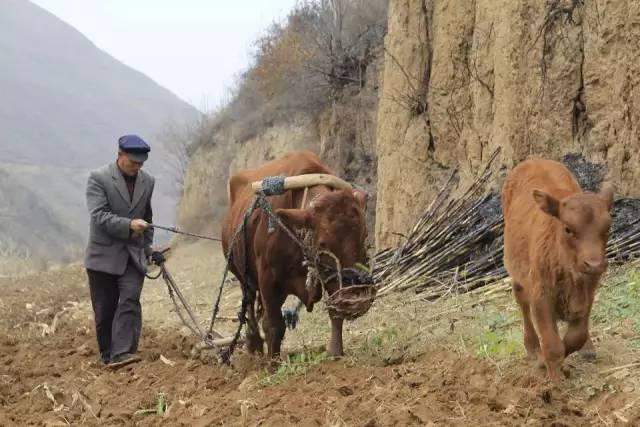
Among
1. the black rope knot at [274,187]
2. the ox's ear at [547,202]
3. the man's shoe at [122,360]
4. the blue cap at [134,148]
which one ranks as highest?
the blue cap at [134,148]

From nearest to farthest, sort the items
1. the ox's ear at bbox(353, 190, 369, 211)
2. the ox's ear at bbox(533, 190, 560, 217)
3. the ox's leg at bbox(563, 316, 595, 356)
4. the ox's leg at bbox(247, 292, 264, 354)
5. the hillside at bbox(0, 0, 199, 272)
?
the ox's ear at bbox(533, 190, 560, 217)
the ox's leg at bbox(563, 316, 595, 356)
the ox's ear at bbox(353, 190, 369, 211)
the ox's leg at bbox(247, 292, 264, 354)
the hillside at bbox(0, 0, 199, 272)

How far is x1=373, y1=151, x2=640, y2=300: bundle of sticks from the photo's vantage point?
8.66 meters

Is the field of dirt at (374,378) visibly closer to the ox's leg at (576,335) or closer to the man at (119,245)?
the ox's leg at (576,335)

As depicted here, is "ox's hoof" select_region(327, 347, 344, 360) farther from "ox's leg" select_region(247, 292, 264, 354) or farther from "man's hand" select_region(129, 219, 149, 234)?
"man's hand" select_region(129, 219, 149, 234)

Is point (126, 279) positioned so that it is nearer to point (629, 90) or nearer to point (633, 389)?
point (633, 389)

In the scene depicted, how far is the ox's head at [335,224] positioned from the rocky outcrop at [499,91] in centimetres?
396

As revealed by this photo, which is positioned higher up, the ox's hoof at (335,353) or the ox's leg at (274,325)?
the ox's leg at (274,325)

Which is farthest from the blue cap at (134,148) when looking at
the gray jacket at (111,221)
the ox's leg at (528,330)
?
the ox's leg at (528,330)

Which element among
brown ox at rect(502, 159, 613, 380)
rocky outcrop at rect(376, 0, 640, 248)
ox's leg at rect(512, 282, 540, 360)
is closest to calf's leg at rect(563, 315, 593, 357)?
brown ox at rect(502, 159, 613, 380)

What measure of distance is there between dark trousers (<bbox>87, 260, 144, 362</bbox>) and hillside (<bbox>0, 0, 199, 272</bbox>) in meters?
45.9

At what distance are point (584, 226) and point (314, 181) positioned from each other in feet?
8.31

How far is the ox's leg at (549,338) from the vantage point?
17.1ft

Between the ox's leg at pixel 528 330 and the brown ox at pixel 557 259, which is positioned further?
the ox's leg at pixel 528 330

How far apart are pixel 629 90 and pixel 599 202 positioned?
459 centimetres
